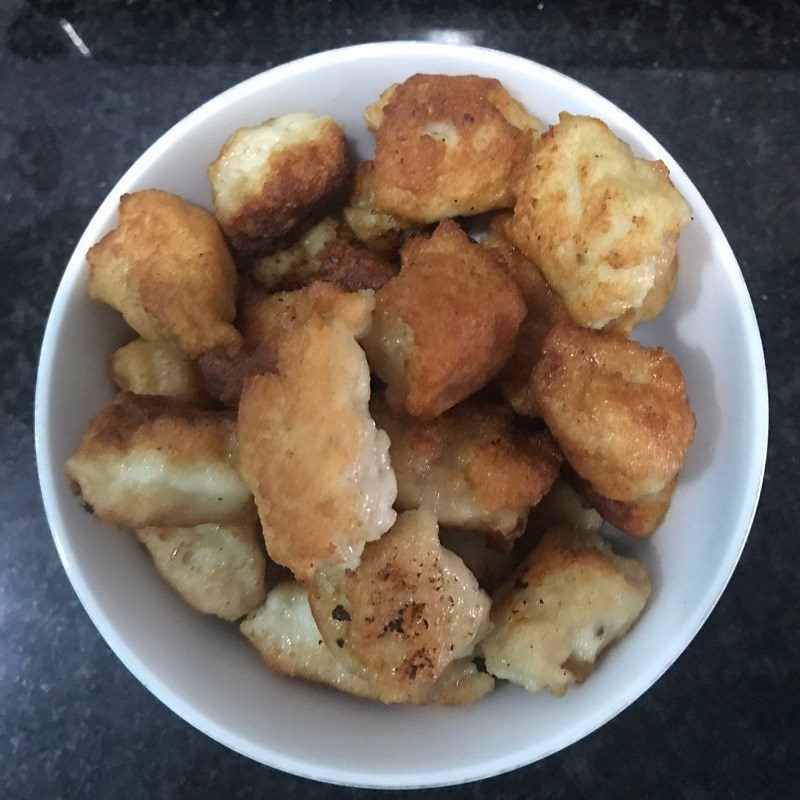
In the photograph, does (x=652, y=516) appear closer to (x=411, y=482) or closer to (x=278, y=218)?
(x=411, y=482)

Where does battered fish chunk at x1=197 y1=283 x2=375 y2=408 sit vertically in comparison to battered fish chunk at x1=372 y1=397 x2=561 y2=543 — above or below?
above

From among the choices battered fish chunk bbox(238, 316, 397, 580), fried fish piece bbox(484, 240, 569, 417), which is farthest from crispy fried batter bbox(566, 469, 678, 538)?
battered fish chunk bbox(238, 316, 397, 580)

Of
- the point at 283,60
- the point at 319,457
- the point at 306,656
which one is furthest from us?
the point at 283,60

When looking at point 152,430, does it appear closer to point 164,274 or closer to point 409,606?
point 164,274

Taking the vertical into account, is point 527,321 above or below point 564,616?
above

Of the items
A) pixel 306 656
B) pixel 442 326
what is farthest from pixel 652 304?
pixel 306 656

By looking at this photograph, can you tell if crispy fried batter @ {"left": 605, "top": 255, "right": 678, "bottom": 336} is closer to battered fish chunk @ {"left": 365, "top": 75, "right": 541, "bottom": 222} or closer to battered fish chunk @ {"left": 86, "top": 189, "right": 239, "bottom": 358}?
battered fish chunk @ {"left": 365, "top": 75, "right": 541, "bottom": 222}
